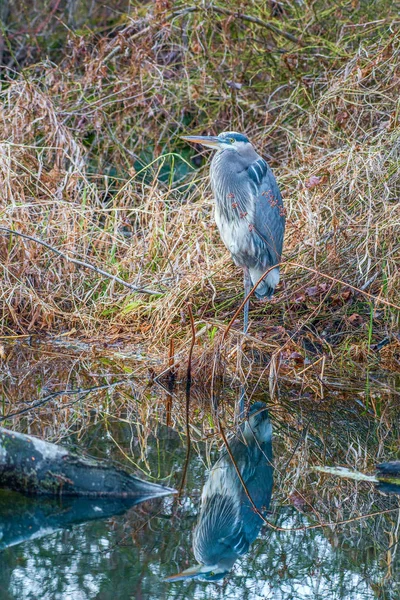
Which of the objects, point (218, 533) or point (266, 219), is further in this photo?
point (266, 219)

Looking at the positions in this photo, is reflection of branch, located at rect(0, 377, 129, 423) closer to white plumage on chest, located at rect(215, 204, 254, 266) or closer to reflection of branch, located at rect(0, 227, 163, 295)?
reflection of branch, located at rect(0, 227, 163, 295)

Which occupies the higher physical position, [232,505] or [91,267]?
[232,505]

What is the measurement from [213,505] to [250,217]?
114 inches

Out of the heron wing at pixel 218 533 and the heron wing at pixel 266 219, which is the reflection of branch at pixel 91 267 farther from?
the heron wing at pixel 218 533

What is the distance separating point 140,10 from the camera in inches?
335

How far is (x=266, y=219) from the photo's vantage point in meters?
5.88

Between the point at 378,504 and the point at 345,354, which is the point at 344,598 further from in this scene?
the point at 345,354

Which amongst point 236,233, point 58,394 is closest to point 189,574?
point 58,394

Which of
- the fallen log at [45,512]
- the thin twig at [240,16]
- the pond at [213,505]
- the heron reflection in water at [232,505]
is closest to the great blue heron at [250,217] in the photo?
the pond at [213,505]

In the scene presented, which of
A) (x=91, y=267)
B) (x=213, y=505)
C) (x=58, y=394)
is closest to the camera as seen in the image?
(x=213, y=505)

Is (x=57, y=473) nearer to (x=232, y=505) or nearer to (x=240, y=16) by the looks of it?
(x=232, y=505)

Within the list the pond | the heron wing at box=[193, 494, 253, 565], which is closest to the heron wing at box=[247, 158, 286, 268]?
the pond

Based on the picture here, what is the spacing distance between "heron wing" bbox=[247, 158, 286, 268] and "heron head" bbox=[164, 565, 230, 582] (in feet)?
10.1

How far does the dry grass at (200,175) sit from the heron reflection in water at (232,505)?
0.92 metres
